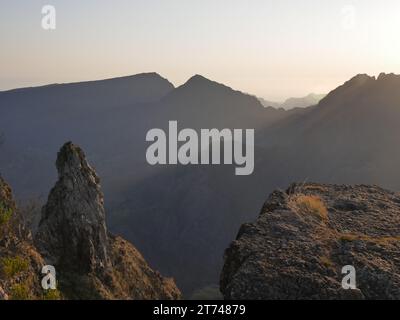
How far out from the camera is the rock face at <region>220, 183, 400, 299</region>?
15812 millimetres

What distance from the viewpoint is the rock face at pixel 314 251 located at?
1581 cm

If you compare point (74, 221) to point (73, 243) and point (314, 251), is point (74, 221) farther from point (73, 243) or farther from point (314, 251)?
point (314, 251)

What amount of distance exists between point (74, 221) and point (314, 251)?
1105 cm

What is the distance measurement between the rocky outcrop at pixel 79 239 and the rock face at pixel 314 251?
580 cm

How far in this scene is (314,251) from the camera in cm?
1836

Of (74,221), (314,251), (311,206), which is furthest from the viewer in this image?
(311,206)

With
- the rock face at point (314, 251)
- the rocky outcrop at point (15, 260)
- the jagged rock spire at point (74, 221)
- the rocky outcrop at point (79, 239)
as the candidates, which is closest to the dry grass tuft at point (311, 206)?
the rock face at point (314, 251)

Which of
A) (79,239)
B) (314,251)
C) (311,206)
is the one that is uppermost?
(311,206)

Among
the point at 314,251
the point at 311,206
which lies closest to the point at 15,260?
the point at 314,251

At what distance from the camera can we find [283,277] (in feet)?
53.1

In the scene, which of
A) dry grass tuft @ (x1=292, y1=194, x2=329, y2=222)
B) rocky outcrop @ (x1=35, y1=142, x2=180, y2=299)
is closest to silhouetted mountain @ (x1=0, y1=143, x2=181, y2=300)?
rocky outcrop @ (x1=35, y1=142, x2=180, y2=299)

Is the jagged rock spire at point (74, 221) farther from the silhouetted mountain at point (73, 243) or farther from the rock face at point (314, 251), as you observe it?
the rock face at point (314, 251)
